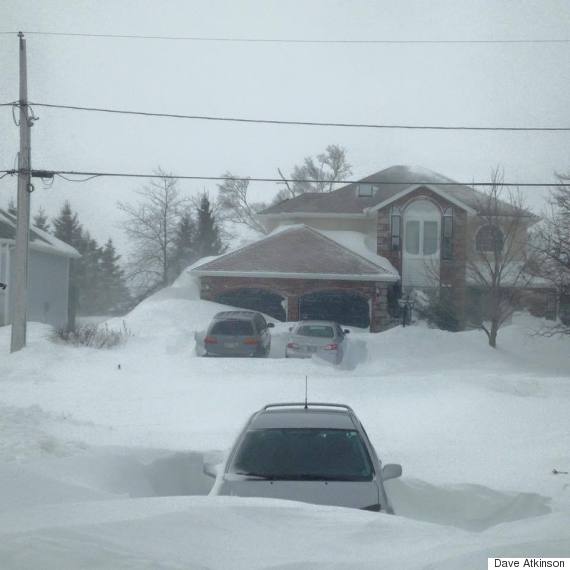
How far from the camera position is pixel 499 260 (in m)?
29.0

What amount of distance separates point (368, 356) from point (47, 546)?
857 inches

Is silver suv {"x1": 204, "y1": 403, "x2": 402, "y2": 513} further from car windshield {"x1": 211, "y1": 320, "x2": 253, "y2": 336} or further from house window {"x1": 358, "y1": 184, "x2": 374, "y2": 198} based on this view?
house window {"x1": 358, "y1": 184, "x2": 374, "y2": 198}

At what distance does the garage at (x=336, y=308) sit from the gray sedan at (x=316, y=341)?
7.30 metres

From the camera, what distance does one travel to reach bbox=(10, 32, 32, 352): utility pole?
21250 mm

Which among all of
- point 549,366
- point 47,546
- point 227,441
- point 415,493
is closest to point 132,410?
point 227,441

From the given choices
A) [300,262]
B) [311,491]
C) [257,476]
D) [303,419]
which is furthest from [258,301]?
→ [311,491]

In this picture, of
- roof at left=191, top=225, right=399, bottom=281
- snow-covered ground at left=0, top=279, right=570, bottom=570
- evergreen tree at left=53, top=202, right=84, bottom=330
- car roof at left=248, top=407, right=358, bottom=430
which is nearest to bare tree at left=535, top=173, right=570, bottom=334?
snow-covered ground at left=0, top=279, right=570, bottom=570

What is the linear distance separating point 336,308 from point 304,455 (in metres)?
25.8

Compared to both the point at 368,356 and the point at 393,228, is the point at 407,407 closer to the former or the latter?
the point at 368,356

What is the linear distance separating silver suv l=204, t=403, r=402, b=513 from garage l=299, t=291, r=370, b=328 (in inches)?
984

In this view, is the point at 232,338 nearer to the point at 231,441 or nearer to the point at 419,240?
the point at 231,441

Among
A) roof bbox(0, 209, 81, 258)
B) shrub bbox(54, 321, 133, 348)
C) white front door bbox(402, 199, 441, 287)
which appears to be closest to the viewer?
shrub bbox(54, 321, 133, 348)

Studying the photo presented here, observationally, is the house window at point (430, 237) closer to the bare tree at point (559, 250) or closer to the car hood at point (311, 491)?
the bare tree at point (559, 250)

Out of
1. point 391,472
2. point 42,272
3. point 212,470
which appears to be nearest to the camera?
point 391,472
